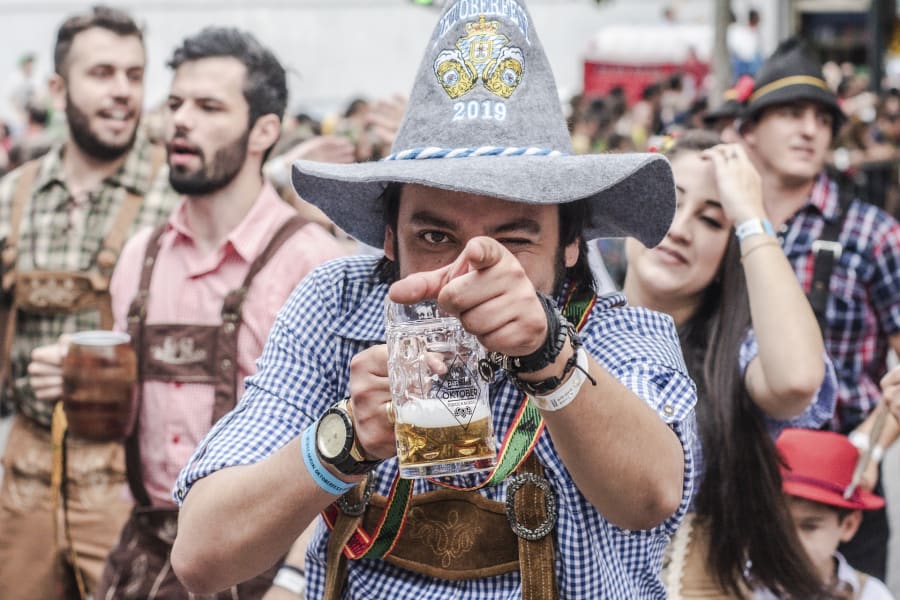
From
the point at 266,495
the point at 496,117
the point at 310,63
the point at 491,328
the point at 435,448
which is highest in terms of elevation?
the point at 310,63

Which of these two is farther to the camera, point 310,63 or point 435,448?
point 310,63

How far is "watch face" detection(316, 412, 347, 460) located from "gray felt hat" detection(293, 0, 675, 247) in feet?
1.36

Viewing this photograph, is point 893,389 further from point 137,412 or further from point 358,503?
point 137,412

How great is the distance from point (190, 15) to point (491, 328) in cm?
2939

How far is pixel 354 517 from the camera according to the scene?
2.14 metres

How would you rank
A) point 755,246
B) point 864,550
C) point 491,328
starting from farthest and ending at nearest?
1. point 864,550
2. point 755,246
3. point 491,328

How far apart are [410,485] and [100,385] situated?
173 centimetres

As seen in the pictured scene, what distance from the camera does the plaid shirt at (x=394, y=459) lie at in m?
2.10

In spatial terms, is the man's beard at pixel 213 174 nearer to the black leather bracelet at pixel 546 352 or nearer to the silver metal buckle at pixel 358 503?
the silver metal buckle at pixel 358 503

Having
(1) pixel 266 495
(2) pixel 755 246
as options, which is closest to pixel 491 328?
(1) pixel 266 495

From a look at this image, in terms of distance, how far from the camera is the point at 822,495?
12.0 ft

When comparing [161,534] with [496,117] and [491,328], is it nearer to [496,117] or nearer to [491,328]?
[496,117]

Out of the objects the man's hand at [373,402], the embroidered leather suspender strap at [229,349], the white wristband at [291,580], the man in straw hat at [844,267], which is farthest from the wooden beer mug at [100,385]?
the man in straw hat at [844,267]

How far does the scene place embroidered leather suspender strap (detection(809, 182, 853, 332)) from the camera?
4.41 meters
